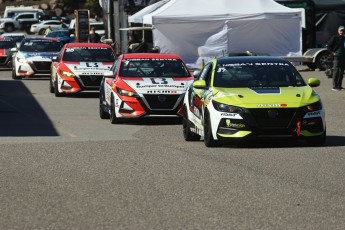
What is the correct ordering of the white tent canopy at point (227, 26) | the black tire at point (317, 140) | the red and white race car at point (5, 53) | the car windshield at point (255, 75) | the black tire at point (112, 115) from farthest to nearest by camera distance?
the red and white race car at point (5, 53) → the white tent canopy at point (227, 26) → the black tire at point (112, 115) → the car windshield at point (255, 75) → the black tire at point (317, 140)

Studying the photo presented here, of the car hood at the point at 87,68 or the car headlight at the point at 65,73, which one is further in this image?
the car headlight at the point at 65,73

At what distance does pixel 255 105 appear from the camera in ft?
49.8

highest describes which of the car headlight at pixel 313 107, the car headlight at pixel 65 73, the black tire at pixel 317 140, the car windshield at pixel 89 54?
the car headlight at pixel 313 107

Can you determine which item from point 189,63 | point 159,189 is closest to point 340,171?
point 159,189

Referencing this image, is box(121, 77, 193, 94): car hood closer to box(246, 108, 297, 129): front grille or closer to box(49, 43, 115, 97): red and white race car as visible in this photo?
box(246, 108, 297, 129): front grille

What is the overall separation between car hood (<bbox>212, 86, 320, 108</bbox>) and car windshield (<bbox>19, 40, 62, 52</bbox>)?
2242cm

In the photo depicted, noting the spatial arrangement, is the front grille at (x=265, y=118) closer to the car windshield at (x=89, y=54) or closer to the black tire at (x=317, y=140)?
the black tire at (x=317, y=140)

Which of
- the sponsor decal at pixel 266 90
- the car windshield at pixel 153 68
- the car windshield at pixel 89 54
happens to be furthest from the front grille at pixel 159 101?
the car windshield at pixel 89 54

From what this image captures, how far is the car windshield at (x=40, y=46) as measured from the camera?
37625 millimetres

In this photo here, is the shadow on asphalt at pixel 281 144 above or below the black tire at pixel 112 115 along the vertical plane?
above

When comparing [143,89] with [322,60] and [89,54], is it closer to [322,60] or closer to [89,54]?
[89,54]

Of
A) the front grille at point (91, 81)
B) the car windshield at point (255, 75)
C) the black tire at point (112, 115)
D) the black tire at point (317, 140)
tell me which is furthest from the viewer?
the front grille at point (91, 81)

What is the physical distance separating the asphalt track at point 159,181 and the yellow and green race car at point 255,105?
273 millimetres

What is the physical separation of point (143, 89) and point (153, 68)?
4.49 ft
